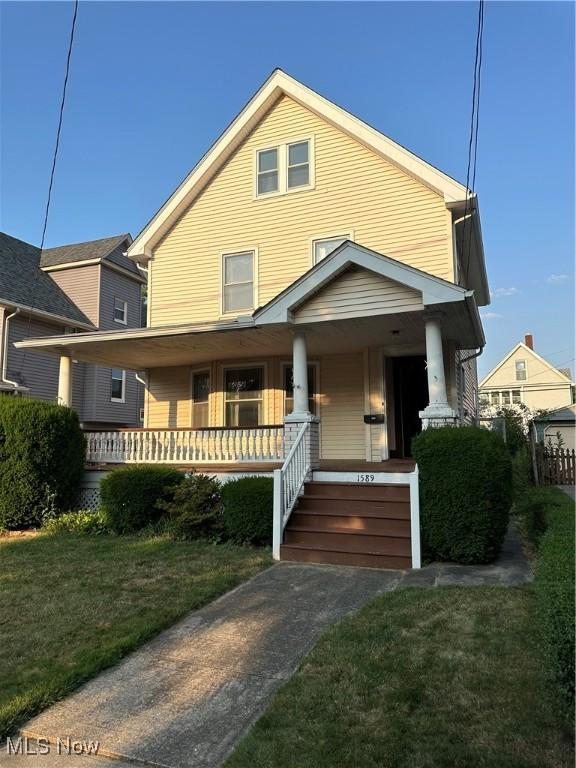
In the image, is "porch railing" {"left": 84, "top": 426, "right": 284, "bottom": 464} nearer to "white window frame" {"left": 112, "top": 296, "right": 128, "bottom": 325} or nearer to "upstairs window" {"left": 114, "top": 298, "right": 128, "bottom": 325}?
"white window frame" {"left": 112, "top": 296, "right": 128, "bottom": 325}

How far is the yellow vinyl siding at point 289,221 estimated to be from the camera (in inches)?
430

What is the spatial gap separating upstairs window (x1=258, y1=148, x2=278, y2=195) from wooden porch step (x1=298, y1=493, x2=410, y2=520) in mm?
7759

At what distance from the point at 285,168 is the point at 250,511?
8.39 m

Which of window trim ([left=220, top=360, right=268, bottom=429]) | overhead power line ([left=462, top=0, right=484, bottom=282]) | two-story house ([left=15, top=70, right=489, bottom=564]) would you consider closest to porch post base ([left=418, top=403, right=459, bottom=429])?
two-story house ([left=15, top=70, right=489, bottom=564])

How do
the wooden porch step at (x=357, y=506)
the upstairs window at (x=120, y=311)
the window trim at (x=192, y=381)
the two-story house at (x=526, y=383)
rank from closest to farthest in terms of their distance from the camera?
the wooden porch step at (x=357, y=506)
the window trim at (x=192, y=381)
the upstairs window at (x=120, y=311)
the two-story house at (x=526, y=383)

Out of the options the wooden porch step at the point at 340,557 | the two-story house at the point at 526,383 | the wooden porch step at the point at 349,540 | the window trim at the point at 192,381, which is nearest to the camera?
the wooden porch step at the point at 340,557

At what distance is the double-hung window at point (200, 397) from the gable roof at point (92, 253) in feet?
36.3

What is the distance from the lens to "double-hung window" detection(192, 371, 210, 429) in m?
12.8

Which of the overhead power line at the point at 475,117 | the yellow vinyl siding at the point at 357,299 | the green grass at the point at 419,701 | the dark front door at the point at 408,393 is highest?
the overhead power line at the point at 475,117

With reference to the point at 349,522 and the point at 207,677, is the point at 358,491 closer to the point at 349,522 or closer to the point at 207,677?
the point at 349,522

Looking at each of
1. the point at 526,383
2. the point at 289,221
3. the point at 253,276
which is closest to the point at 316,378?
the point at 253,276

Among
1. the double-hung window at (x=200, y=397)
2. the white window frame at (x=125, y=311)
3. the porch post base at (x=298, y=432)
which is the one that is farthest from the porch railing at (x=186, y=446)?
the white window frame at (x=125, y=311)

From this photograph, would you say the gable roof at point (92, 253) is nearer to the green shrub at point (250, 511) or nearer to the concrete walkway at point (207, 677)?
the green shrub at point (250, 511)

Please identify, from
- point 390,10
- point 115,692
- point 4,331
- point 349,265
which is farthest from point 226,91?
point 115,692
